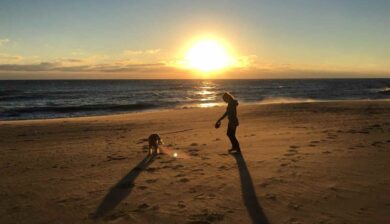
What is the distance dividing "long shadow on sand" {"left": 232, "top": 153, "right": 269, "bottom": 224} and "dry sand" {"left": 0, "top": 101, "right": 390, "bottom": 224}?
1 centimetres

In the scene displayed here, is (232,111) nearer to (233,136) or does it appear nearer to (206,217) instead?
(233,136)

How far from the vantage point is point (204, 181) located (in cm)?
695

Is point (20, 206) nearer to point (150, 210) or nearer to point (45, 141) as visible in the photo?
point (150, 210)

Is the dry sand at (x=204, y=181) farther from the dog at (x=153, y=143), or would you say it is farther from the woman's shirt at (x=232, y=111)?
the woman's shirt at (x=232, y=111)

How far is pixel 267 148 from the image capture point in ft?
32.4

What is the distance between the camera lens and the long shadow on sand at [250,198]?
17.2 ft

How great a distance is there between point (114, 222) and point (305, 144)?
6493mm

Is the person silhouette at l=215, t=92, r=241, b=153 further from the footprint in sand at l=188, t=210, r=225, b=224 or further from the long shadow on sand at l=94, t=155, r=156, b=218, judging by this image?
the footprint in sand at l=188, t=210, r=225, b=224

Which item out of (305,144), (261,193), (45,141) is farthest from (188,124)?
(261,193)

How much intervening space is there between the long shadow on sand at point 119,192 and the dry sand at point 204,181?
2 cm

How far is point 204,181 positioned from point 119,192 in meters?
1.56

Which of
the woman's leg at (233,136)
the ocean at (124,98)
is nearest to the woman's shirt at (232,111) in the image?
the woman's leg at (233,136)

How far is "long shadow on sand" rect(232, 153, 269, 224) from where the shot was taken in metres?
5.25

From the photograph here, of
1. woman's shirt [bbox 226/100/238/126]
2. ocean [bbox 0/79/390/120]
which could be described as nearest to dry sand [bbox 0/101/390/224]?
woman's shirt [bbox 226/100/238/126]
